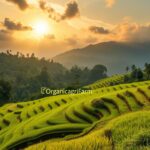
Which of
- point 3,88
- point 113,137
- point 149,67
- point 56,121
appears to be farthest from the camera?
point 3,88

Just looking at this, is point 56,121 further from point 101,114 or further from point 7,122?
point 7,122

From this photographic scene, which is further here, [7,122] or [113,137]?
[7,122]

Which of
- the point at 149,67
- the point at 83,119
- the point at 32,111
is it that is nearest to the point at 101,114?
the point at 83,119

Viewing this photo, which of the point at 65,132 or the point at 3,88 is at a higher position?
the point at 3,88

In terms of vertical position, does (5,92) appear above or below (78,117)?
→ above

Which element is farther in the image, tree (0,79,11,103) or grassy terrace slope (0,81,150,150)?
tree (0,79,11,103)

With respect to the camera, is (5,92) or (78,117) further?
(5,92)

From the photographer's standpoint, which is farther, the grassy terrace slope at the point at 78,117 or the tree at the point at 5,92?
the tree at the point at 5,92

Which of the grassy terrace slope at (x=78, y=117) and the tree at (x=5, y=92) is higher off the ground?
the tree at (x=5, y=92)

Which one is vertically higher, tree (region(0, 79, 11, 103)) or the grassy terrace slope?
tree (region(0, 79, 11, 103))

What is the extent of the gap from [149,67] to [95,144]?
273ft

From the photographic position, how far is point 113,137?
9.09 m

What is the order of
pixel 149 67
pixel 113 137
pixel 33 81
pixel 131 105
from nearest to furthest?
pixel 113 137, pixel 131 105, pixel 149 67, pixel 33 81

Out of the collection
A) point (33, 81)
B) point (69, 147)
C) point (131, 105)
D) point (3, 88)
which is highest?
point (33, 81)
